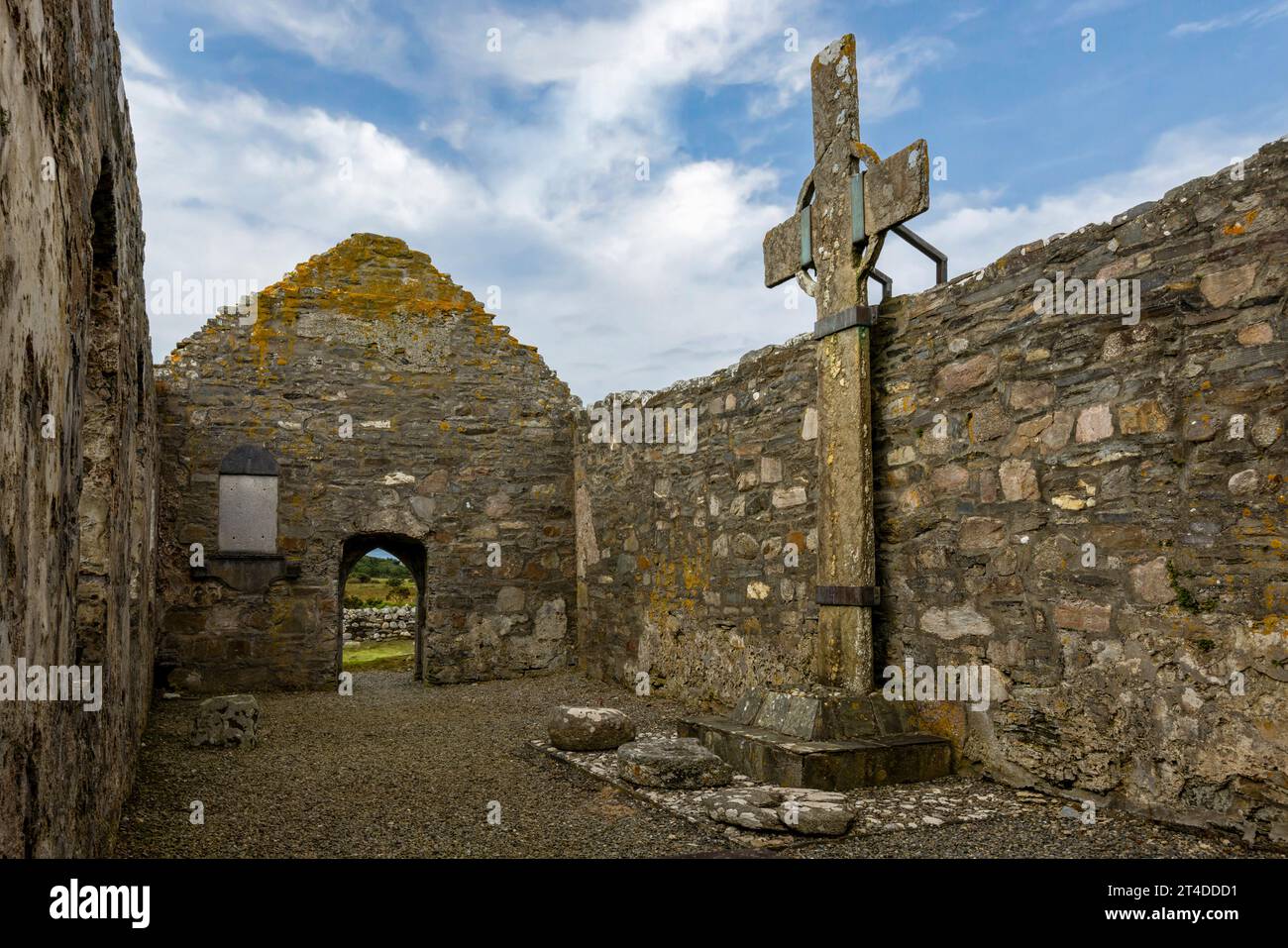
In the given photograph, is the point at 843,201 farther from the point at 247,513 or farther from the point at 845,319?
the point at 247,513

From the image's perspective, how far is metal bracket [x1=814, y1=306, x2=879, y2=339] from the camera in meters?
5.66

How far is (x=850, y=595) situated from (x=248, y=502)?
20.7 feet

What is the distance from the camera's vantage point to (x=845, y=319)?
5.73 meters

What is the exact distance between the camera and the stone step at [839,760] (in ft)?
15.5

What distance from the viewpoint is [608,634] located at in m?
Answer: 9.25

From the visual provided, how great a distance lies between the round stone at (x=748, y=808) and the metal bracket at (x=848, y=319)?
2.75 meters

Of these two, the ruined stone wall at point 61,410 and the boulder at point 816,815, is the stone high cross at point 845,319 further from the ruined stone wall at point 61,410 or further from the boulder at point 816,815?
the ruined stone wall at point 61,410

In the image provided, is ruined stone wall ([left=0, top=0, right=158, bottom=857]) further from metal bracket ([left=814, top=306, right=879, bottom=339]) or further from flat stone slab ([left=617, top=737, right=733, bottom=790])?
metal bracket ([left=814, top=306, right=879, bottom=339])

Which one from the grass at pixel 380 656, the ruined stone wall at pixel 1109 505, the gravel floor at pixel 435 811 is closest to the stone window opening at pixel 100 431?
the gravel floor at pixel 435 811

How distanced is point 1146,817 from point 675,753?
2196mm

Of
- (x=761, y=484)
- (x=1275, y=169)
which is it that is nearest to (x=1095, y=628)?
(x=1275, y=169)

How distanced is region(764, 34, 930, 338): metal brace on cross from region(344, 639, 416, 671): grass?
22.7 ft

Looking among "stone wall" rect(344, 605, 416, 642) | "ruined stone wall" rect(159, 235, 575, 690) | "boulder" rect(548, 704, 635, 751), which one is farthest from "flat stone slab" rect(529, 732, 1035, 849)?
"stone wall" rect(344, 605, 416, 642)

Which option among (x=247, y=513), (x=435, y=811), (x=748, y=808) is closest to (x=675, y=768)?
(x=748, y=808)
